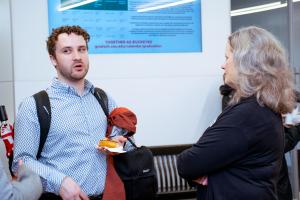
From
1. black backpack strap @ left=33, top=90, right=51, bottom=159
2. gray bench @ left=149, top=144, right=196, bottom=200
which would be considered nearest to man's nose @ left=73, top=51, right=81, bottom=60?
black backpack strap @ left=33, top=90, right=51, bottom=159

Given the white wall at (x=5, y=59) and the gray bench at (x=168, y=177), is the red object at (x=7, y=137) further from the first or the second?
the gray bench at (x=168, y=177)

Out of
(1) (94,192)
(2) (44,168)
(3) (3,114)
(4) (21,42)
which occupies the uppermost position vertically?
(4) (21,42)

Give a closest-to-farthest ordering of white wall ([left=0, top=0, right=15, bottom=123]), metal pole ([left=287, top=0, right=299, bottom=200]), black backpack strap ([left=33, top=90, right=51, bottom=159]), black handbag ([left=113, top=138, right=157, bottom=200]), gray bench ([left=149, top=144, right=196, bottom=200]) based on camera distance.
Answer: black backpack strap ([left=33, top=90, right=51, bottom=159]) → black handbag ([left=113, top=138, right=157, bottom=200]) → white wall ([left=0, top=0, right=15, bottom=123]) → gray bench ([left=149, top=144, right=196, bottom=200]) → metal pole ([left=287, top=0, right=299, bottom=200])

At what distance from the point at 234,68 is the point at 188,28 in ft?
5.85

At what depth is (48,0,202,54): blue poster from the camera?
3.19 m

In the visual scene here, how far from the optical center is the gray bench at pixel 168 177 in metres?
3.41

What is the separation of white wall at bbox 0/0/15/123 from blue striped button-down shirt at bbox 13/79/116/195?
2.99 ft

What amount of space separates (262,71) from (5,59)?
2003mm

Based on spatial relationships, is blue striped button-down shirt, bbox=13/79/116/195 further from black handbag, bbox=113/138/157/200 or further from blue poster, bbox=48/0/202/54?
blue poster, bbox=48/0/202/54

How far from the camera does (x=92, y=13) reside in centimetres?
322

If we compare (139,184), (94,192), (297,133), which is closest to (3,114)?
(94,192)

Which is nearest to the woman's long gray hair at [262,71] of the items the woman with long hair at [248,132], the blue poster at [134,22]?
Result: the woman with long hair at [248,132]

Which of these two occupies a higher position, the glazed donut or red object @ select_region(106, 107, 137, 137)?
red object @ select_region(106, 107, 137, 137)

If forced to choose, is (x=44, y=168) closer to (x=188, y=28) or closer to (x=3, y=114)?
(x=3, y=114)
